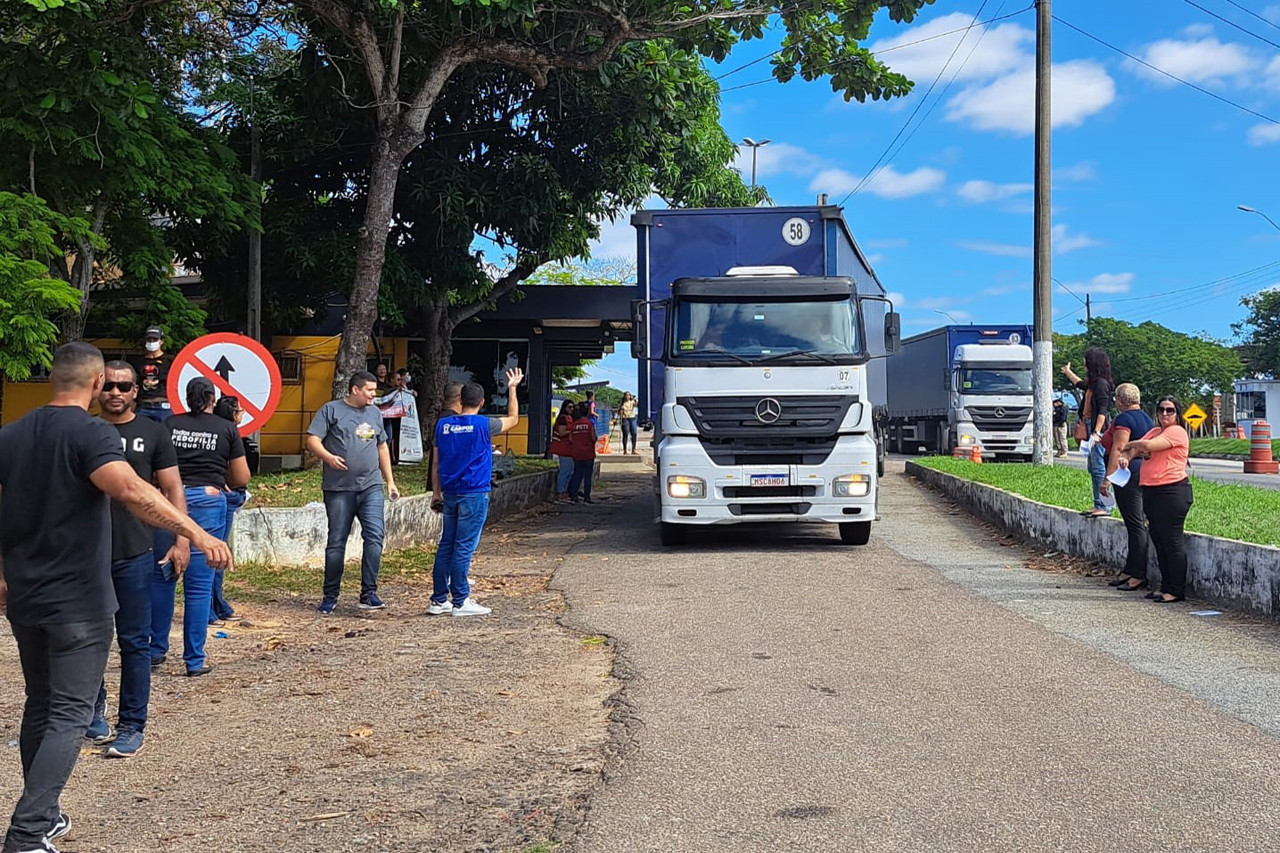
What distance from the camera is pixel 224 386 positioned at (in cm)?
945

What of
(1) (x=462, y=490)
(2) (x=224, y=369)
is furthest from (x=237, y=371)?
(1) (x=462, y=490)

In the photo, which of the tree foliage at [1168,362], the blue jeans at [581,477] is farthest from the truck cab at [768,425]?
the tree foliage at [1168,362]

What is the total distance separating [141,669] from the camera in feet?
18.3

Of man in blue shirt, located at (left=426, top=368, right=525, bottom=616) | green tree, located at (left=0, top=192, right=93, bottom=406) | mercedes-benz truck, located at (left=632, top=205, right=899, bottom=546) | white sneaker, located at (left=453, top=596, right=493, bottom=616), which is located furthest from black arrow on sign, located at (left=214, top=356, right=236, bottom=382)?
mercedes-benz truck, located at (left=632, top=205, right=899, bottom=546)

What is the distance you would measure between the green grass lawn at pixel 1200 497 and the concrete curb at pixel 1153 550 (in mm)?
263

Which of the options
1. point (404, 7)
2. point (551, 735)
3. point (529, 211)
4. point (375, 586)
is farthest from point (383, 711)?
point (529, 211)

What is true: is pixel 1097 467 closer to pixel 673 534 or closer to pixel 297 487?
pixel 673 534

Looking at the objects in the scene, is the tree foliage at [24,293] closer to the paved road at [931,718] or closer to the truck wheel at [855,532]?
the paved road at [931,718]

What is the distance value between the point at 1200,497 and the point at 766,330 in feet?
18.7

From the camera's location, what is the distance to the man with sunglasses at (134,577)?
5.51 m

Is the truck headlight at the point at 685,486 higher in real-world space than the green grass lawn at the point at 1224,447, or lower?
lower

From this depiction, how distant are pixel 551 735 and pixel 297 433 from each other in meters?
22.4

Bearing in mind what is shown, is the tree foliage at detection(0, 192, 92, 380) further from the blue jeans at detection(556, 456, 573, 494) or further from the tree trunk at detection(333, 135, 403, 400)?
the blue jeans at detection(556, 456, 573, 494)

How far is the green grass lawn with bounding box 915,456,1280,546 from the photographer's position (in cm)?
1023
